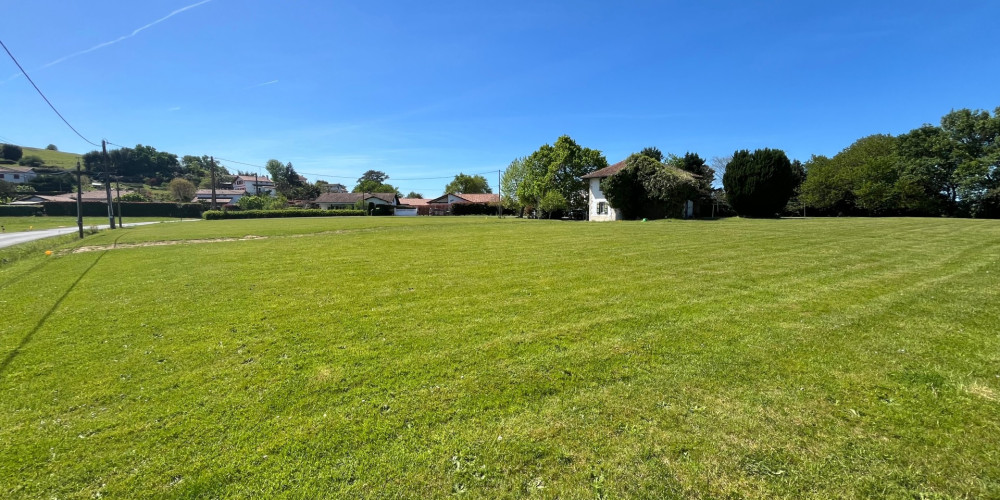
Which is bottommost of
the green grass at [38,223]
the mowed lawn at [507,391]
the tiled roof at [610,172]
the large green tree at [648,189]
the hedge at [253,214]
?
the mowed lawn at [507,391]

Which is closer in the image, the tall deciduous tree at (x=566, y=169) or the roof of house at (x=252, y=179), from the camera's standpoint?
the tall deciduous tree at (x=566, y=169)

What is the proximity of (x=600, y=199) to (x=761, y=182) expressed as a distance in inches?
569

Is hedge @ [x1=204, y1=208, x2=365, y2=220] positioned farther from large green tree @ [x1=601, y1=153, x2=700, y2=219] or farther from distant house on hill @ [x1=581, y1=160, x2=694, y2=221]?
large green tree @ [x1=601, y1=153, x2=700, y2=219]

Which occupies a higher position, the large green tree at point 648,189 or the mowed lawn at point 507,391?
the large green tree at point 648,189

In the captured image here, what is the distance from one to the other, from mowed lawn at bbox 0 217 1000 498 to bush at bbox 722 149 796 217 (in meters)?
30.4

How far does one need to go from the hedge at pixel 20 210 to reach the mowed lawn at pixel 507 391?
→ 250 feet

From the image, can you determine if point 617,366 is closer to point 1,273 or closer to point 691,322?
point 691,322

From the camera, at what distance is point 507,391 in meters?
3.77

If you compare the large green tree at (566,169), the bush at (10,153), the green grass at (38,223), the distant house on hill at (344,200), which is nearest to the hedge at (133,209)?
the green grass at (38,223)

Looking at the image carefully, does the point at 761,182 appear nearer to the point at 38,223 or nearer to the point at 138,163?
the point at 38,223

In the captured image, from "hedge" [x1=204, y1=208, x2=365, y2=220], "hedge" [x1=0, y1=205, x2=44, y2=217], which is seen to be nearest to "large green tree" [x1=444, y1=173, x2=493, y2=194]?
"hedge" [x1=204, y1=208, x2=365, y2=220]

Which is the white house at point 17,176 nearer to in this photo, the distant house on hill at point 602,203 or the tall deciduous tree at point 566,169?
the tall deciduous tree at point 566,169

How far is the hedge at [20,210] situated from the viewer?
178 feet

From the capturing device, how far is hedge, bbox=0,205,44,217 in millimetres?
54406
